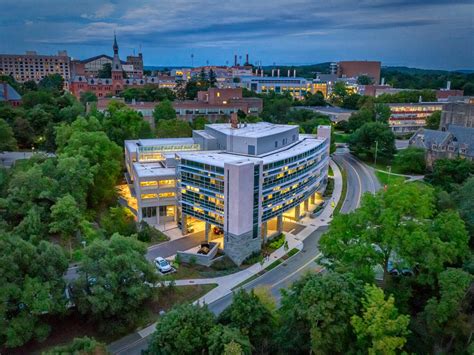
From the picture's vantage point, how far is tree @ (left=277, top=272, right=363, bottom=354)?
24.2 metres

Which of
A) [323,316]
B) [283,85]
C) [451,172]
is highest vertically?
[283,85]

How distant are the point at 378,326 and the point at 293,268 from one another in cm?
1957

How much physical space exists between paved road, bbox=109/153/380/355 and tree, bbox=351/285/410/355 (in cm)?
892

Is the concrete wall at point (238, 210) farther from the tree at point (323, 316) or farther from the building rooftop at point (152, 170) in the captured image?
the tree at point (323, 316)

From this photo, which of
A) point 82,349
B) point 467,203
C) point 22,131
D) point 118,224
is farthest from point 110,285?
point 22,131

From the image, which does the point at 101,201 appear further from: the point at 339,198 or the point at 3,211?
the point at 339,198

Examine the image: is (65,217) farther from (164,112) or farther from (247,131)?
(164,112)

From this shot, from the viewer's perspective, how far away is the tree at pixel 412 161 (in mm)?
74562

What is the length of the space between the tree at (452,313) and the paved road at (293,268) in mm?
9890

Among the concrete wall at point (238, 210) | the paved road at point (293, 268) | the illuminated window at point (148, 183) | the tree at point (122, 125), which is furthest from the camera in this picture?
the tree at point (122, 125)

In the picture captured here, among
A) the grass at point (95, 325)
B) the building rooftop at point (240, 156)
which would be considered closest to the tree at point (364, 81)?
the building rooftop at point (240, 156)

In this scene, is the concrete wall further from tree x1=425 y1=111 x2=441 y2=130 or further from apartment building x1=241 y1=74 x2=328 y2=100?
apartment building x1=241 y1=74 x2=328 y2=100

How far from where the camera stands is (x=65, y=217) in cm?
4475

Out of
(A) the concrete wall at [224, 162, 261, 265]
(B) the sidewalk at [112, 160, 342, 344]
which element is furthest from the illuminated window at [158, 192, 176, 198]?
(B) the sidewalk at [112, 160, 342, 344]
